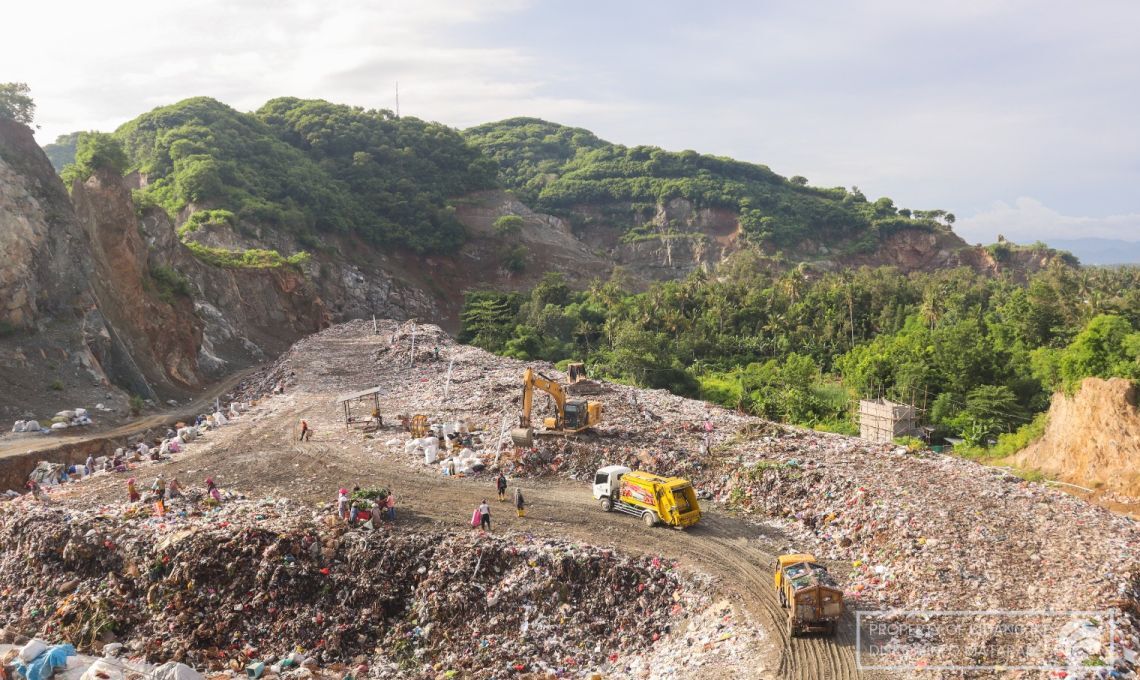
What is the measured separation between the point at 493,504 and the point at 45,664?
8373 mm

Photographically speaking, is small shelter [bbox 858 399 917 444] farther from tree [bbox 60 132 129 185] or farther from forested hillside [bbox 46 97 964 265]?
forested hillside [bbox 46 97 964 265]

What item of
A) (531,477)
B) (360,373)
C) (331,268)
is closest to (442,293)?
(331,268)

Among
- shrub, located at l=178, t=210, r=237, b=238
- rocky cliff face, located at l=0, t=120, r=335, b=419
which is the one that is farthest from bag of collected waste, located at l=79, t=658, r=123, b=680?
shrub, located at l=178, t=210, r=237, b=238

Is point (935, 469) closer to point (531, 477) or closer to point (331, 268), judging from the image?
point (531, 477)

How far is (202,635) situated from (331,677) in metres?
2.80

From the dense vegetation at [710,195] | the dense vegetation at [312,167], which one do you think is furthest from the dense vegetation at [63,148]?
the dense vegetation at [710,195]

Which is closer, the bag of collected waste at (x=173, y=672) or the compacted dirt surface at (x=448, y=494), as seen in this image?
the bag of collected waste at (x=173, y=672)

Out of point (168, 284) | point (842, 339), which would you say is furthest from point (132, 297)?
point (842, 339)

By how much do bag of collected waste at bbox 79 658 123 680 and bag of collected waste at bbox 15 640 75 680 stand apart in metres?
0.54

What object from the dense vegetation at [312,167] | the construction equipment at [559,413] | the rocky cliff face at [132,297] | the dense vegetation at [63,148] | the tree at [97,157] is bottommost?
the construction equipment at [559,413]

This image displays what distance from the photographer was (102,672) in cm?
1141

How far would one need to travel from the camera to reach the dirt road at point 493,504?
37.2ft

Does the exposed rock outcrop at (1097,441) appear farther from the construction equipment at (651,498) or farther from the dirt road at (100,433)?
the dirt road at (100,433)

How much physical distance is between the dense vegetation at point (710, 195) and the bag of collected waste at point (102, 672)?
3314 inches
